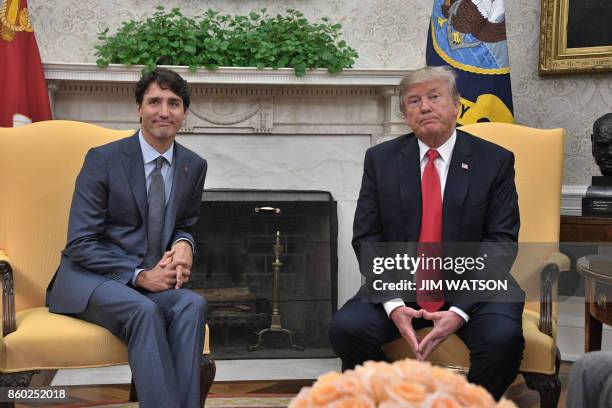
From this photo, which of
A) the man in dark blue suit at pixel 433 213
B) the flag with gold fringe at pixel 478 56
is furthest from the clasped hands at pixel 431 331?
the flag with gold fringe at pixel 478 56

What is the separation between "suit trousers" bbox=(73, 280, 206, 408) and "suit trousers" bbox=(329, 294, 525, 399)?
19.1 inches

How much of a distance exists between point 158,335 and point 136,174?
0.64 metres

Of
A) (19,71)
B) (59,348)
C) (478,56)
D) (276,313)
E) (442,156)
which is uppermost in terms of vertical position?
(478,56)

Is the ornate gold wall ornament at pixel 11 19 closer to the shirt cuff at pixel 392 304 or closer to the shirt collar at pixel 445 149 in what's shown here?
the shirt collar at pixel 445 149

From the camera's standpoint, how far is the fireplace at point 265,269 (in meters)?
4.05

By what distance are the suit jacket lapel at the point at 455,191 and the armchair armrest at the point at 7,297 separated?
1506 mm

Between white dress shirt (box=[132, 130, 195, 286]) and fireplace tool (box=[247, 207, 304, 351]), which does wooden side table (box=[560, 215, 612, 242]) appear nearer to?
fireplace tool (box=[247, 207, 304, 351])

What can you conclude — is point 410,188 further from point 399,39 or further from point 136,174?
point 399,39

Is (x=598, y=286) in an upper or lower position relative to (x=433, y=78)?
lower

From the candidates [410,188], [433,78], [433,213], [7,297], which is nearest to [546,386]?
[433,213]

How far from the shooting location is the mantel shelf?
3979mm

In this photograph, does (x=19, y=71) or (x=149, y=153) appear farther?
(x=19, y=71)

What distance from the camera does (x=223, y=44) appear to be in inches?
158

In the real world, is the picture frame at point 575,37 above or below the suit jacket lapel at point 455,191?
above
